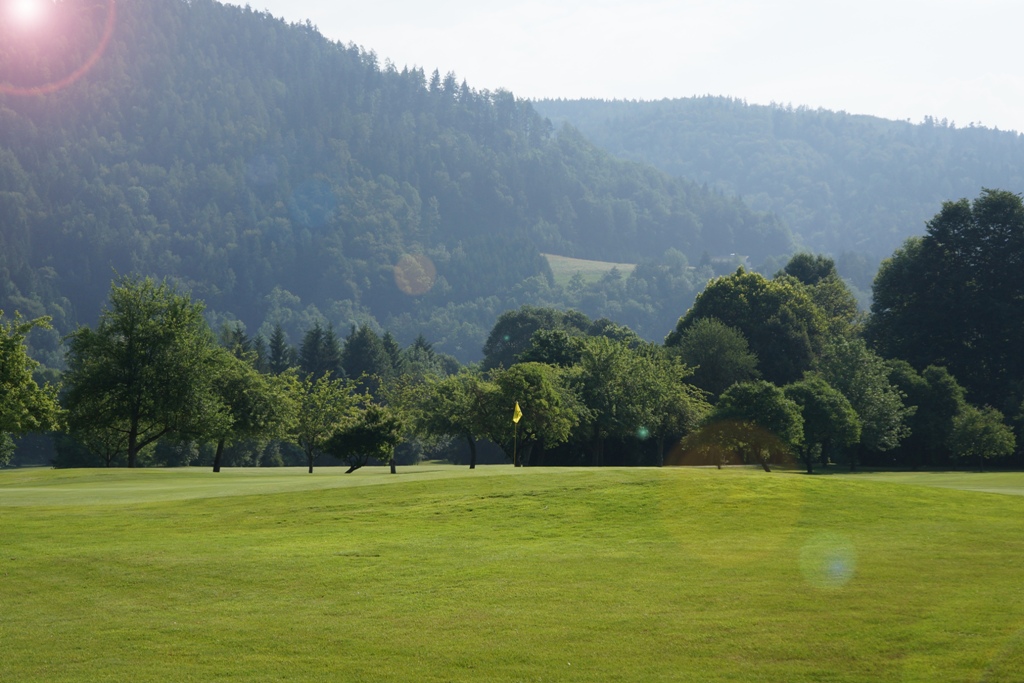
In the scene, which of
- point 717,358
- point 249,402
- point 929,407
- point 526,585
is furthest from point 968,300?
point 526,585

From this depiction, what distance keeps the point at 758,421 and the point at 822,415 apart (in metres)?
8.68

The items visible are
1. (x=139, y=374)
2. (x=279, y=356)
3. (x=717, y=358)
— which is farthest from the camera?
(x=279, y=356)

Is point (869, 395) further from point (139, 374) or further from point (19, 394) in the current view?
point (19, 394)

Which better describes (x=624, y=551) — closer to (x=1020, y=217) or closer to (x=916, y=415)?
(x=916, y=415)

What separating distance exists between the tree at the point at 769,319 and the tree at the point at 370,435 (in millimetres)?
56329

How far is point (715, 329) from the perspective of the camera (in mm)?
107750

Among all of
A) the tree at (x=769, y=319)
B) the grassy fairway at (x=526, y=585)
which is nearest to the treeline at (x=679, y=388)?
the tree at (x=769, y=319)

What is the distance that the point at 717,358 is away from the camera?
348 feet

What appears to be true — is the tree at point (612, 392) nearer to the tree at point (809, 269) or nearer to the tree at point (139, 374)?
the tree at point (139, 374)

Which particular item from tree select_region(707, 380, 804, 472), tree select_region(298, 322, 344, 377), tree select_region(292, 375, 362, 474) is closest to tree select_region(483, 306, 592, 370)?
tree select_region(298, 322, 344, 377)

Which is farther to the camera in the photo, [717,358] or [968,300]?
[717,358]

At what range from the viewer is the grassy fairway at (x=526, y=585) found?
17516 mm

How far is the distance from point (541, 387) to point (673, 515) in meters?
40.3

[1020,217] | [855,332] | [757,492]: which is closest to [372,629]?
[757,492]
